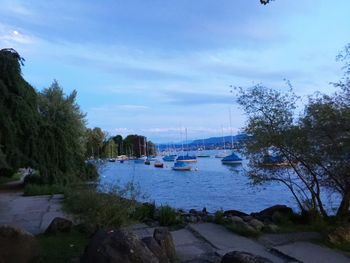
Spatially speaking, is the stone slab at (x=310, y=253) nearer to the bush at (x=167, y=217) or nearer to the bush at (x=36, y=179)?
the bush at (x=167, y=217)

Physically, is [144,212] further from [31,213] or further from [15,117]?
[15,117]

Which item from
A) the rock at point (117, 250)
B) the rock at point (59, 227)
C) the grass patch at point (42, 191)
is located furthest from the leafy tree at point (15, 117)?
the rock at point (117, 250)

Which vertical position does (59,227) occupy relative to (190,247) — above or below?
above

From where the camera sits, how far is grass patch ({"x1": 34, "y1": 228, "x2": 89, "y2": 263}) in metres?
7.94

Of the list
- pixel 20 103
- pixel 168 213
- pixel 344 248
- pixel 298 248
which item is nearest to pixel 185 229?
pixel 168 213

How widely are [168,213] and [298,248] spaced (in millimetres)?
3879

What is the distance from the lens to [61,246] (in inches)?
350

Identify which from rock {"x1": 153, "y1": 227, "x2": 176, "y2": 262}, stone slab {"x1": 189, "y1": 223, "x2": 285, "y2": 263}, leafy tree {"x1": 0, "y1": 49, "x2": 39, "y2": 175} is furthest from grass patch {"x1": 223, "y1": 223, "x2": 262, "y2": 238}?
leafy tree {"x1": 0, "y1": 49, "x2": 39, "y2": 175}

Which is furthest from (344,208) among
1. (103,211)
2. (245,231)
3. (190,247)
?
(103,211)

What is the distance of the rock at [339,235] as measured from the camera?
30.8 ft

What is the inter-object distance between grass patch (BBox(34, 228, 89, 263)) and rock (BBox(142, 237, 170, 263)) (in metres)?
1.53

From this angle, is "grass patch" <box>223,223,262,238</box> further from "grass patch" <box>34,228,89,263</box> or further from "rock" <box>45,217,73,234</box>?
A: "rock" <box>45,217,73,234</box>

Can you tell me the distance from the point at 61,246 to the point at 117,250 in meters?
2.92

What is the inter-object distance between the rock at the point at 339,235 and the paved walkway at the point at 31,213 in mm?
6512
